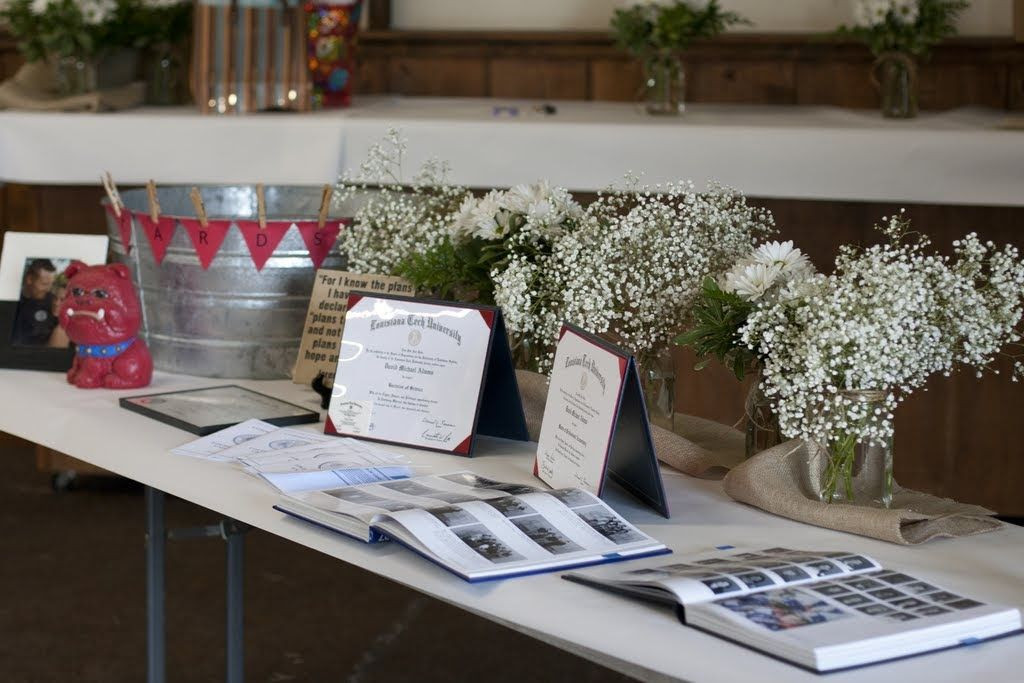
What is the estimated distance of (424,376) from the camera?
5.30 feet

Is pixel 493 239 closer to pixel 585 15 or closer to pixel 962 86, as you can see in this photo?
pixel 962 86

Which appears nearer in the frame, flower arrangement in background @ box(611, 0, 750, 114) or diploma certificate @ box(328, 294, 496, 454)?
diploma certificate @ box(328, 294, 496, 454)

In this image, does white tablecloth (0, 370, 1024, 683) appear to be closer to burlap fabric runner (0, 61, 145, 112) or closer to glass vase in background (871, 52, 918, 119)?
burlap fabric runner (0, 61, 145, 112)

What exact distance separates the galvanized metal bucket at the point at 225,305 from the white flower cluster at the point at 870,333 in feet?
2.53

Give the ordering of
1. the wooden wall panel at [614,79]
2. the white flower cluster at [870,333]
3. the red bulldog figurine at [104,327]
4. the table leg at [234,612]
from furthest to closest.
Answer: the wooden wall panel at [614,79], the table leg at [234,612], the red bulldog figurine at [104,327], the white flower cluster at [870,333]

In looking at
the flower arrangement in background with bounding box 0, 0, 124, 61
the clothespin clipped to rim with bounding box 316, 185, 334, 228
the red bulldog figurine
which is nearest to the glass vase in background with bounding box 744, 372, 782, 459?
the clothespin clipped to rim with bounding box 316, 185, 334, 228

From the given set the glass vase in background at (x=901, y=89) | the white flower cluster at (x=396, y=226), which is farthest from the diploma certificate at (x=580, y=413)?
the glass vase in background at (x=901, y=89)

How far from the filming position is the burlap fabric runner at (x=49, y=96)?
3.34 metres

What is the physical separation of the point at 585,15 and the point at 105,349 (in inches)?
102

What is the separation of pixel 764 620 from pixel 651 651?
9 cm

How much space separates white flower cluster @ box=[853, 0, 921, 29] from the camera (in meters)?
3.33

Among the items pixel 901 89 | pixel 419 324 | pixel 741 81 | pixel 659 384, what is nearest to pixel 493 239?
pixel 419 324

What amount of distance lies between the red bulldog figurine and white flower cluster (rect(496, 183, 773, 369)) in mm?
545

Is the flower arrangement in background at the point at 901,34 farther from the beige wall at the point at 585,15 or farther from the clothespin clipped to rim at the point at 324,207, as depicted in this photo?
the clothespin clipped to rim at the point at 324,207
